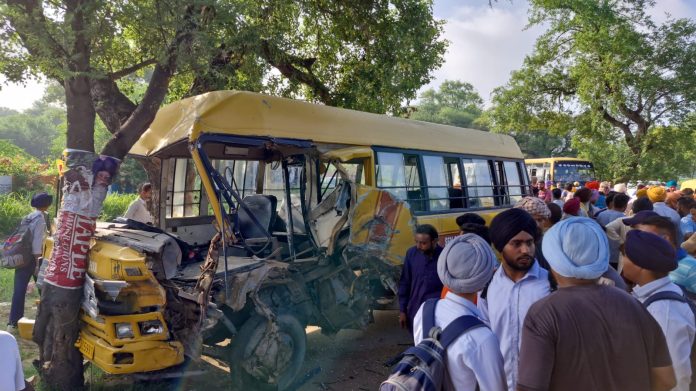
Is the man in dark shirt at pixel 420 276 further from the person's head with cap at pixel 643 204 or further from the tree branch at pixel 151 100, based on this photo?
the tree branch at pixel 151 100

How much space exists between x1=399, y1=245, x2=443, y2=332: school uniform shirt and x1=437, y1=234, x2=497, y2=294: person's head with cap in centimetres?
208

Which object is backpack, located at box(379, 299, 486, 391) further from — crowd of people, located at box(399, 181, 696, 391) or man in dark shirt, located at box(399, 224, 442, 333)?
man in dark shirt, located at box(399, 224, 442, 333)

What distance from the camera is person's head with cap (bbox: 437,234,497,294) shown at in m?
2.08

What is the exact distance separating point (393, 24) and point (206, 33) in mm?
5801

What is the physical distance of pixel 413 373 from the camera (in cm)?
185

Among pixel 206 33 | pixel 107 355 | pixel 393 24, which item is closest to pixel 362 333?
pixel 107 355

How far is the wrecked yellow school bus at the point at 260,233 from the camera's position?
408cm

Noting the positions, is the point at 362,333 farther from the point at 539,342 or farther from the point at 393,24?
the point at 393,24

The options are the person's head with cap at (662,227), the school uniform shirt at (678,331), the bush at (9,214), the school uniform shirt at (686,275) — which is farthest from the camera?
the bush at (9,214)

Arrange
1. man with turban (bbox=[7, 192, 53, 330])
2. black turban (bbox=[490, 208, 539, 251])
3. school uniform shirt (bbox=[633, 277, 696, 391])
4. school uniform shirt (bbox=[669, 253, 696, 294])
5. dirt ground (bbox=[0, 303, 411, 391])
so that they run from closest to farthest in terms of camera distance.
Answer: school uniform shirt (bbox=[633, 277, 696, 391]), black turban (bbox=[490, 208, 539, 251]), school uniform shirt (bbox=[669, 253, 696, 294]), dirt ground (bbox=[0, 303, 411, 391]), man with turban (bbox=[7, 192, 53, 330])

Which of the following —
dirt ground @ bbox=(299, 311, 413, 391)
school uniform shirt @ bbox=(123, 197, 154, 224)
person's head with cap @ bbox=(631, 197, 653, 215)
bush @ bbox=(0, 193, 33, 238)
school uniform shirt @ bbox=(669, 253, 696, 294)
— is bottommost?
dirt ground @ bbox=(299, 311, 413, 391)

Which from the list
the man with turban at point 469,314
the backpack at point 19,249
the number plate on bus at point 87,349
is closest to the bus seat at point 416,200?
the number plate on bus at point 87,349

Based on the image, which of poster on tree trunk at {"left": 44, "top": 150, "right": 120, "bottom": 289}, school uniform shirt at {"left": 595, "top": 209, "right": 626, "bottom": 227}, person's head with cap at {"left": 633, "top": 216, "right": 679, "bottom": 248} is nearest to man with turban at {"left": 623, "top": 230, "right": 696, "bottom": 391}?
person's head with cap at {"left": 633, "top": 216, "right": 679, "bottom": 248}

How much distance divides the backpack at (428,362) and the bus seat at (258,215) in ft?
12.5
